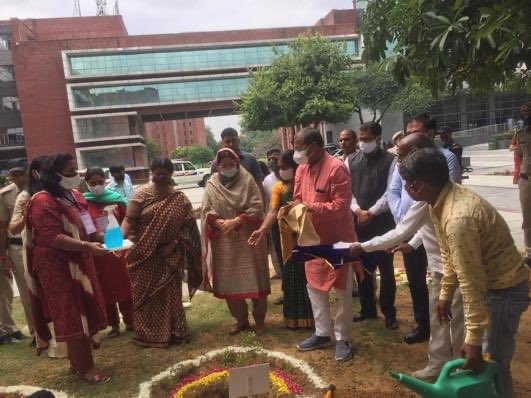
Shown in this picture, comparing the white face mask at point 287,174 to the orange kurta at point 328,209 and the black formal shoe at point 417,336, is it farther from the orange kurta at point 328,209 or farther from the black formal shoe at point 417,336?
the black formal shoe at point 417,336

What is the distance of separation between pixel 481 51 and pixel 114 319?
4.03m

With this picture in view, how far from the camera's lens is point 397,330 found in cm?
404

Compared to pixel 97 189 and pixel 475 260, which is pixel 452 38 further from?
pixel 97 189

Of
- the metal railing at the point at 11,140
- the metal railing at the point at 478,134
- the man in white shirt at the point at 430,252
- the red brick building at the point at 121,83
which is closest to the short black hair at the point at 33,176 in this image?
the man in white shirt at the point at 430,252

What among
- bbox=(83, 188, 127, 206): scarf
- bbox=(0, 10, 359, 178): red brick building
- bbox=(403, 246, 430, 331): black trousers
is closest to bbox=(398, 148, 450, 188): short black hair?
bbox=(403, 246, 430, 331): black trousers

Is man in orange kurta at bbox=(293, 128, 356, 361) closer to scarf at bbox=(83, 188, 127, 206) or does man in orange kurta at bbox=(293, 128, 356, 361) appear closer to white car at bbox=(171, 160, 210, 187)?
scarf at bbox=(83, 188, 127, 206)

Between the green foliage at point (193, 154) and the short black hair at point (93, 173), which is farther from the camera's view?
the green foliage at point (193, 154)

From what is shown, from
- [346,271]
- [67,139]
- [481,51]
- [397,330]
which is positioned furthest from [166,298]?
[67,139]

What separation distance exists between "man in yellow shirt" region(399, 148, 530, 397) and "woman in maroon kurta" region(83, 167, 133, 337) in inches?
122

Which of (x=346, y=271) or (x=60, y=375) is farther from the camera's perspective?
(x=60, y=375)

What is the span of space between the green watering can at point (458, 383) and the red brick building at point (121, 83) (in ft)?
139

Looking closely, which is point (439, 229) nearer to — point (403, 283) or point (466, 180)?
point (403, 283)

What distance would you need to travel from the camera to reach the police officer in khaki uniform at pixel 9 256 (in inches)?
167

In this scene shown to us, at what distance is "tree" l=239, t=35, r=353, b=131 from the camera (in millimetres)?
27719
